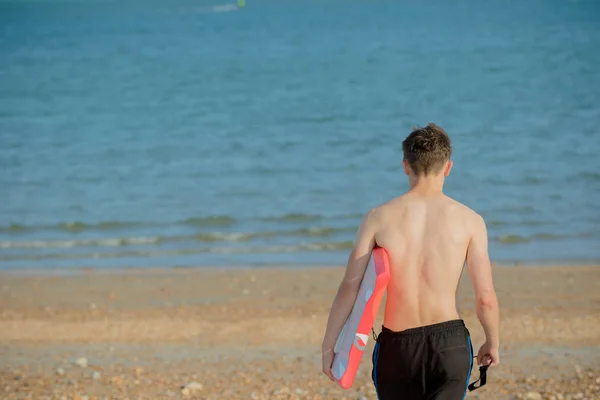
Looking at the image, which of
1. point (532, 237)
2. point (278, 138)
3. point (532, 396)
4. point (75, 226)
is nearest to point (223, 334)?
point (532, 396)

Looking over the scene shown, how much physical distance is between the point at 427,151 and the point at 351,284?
60cm

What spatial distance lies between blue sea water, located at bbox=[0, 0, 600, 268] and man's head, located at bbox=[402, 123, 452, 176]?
672 cm

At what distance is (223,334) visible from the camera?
7.88 meters

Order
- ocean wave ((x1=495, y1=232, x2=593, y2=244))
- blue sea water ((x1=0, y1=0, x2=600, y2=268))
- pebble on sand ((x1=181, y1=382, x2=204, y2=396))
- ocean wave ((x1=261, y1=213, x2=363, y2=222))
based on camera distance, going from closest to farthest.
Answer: pebble on sand ((x1=181, y1=382, x2=204, y2=396)), ocean wave ((x1=495, y1=232, x2=593, y2=244)), blue sea water ((x1=0, y1=0, x2=600, y2=268)), ocean wave ((x1=261, y1=213, x2=363, y2=222))

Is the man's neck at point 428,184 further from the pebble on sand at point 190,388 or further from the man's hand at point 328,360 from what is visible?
the pebble on sand at point 190,388

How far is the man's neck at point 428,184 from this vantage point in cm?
385

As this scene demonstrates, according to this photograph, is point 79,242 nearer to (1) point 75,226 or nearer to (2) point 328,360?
(1) point 75,226

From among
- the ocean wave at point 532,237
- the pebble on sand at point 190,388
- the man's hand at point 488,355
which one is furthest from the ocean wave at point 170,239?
the man's hand at point 488,355

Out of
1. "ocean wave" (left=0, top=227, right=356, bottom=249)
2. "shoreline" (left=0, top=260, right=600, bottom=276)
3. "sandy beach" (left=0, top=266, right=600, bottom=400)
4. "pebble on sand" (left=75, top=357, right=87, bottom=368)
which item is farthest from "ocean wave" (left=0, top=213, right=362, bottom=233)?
"pebble on sand" (left=75, top=357, right=87, bottom=368)

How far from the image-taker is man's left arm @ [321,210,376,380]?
12.4ft

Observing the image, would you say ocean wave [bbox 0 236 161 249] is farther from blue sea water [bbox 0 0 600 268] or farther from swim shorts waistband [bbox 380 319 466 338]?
swim shorts waistband [bbox 380 319 466 338]

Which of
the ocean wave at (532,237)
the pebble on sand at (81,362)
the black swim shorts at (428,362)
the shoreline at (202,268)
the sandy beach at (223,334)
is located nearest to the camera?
the black swim shorts at (428,362)

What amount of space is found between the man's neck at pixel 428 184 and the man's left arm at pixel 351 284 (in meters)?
0.21

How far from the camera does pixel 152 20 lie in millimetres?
66375
